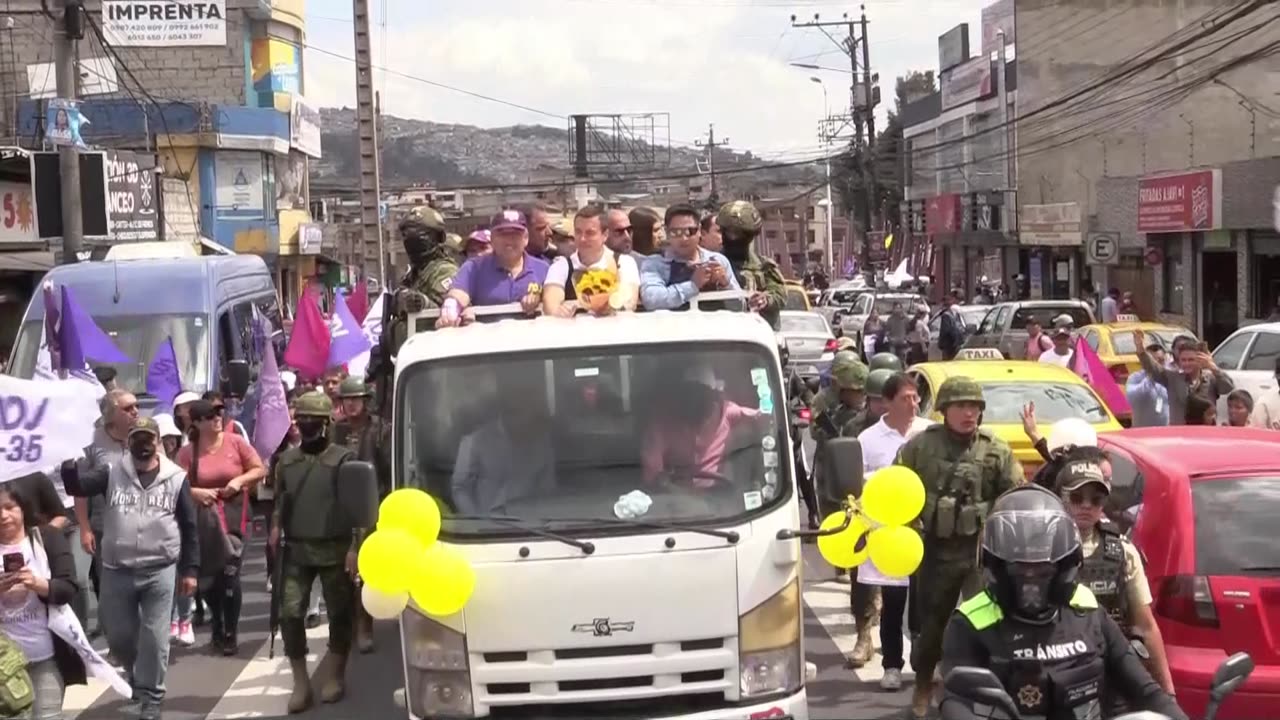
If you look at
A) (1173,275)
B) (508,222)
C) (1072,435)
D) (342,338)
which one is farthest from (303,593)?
(1173,275)

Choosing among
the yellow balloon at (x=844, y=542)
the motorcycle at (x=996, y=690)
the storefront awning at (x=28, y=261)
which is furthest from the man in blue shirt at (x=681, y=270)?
the storefront awning at (x=28, y=261)

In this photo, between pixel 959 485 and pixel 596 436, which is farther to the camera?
pixel 959 485

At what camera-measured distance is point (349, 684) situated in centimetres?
973

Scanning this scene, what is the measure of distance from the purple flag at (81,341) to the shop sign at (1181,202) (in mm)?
25239

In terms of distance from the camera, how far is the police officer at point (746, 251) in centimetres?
873

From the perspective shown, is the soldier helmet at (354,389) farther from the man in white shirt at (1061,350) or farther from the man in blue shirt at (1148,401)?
the man in white shirt at (1061,350)

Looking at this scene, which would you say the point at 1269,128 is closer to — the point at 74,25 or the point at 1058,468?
the point at 74,25

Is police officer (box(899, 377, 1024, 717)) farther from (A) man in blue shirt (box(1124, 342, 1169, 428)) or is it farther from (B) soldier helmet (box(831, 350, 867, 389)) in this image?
(A) man in blue shirt (box(1124, 342, 1169, 428))

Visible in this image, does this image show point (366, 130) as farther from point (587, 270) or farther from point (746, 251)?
point (587, 270)

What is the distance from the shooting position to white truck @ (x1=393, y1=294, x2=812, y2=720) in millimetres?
6070

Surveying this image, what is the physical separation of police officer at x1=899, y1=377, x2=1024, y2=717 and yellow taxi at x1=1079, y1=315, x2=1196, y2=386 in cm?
1138

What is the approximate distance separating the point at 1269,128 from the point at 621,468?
4701cm

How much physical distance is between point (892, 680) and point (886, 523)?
2782 mm

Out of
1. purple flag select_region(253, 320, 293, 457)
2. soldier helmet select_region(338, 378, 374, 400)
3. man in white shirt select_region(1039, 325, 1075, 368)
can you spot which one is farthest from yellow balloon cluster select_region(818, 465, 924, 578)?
man in white shirt select_region(1039, 325, 1075, 368)
